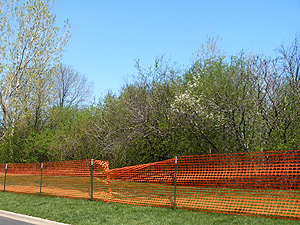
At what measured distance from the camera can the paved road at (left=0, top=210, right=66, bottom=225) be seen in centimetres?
929

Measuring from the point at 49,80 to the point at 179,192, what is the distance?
71.5ft

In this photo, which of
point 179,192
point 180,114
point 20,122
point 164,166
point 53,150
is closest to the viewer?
point 179,192

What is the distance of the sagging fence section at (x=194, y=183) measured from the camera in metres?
8.99

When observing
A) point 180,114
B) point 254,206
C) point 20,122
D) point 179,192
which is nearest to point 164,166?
point 179,192

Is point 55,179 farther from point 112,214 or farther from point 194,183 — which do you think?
point 194,183

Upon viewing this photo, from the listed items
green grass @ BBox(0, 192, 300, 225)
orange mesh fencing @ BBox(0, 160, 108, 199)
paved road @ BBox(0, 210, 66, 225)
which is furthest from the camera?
orange mesh fencing @ BBox(0, 160, 108, 199)

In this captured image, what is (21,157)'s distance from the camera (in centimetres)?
2770

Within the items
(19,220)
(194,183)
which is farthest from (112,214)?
(194,183)

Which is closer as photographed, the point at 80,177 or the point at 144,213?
the point at 144,213

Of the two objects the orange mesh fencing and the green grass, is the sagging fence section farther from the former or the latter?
the green grass

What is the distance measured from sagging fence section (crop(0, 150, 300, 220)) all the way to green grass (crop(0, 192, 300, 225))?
490 mm

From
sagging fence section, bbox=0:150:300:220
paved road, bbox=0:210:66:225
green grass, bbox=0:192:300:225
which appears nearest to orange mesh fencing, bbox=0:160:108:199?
sagging fence section, bbox=0:150:300:220

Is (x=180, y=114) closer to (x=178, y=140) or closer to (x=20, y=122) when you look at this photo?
(x=178, y=140)

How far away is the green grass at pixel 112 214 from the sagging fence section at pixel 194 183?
490 millimetres
